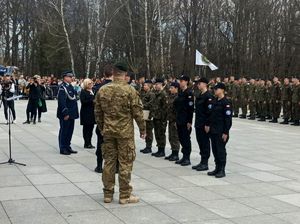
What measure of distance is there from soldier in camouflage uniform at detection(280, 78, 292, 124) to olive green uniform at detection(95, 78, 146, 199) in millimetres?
15257

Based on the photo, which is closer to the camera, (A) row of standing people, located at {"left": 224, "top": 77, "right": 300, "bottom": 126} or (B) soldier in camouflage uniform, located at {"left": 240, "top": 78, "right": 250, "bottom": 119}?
(A) row of standing people, located at {"left": 224, "top": 77, "right": 300, "bottom": 126}

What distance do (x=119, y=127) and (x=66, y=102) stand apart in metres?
5.07

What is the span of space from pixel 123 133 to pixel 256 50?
110 ft

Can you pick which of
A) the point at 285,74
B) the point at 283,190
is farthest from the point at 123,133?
the point at 285,74

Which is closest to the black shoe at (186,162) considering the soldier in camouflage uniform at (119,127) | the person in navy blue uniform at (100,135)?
the person in navy blue uniform at (100,135)

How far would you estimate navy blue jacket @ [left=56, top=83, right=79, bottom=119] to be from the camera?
1184 cm

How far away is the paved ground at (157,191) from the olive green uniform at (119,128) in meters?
0.40

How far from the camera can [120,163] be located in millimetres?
7297

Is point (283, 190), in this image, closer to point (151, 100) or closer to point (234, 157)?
point (234, 157)

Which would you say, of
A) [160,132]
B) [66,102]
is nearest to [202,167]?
[160,132]

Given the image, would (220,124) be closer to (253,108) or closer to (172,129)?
(172,129)

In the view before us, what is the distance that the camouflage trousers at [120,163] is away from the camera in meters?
7.26

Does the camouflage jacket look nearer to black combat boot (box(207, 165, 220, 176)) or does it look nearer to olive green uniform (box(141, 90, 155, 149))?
black combat boot (box(207, 165, 220, 176))

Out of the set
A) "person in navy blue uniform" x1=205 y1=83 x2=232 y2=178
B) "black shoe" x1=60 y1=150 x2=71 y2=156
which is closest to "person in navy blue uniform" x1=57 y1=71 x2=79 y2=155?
"black shoe" x1=60 y1=150 x2=71 y2=156
